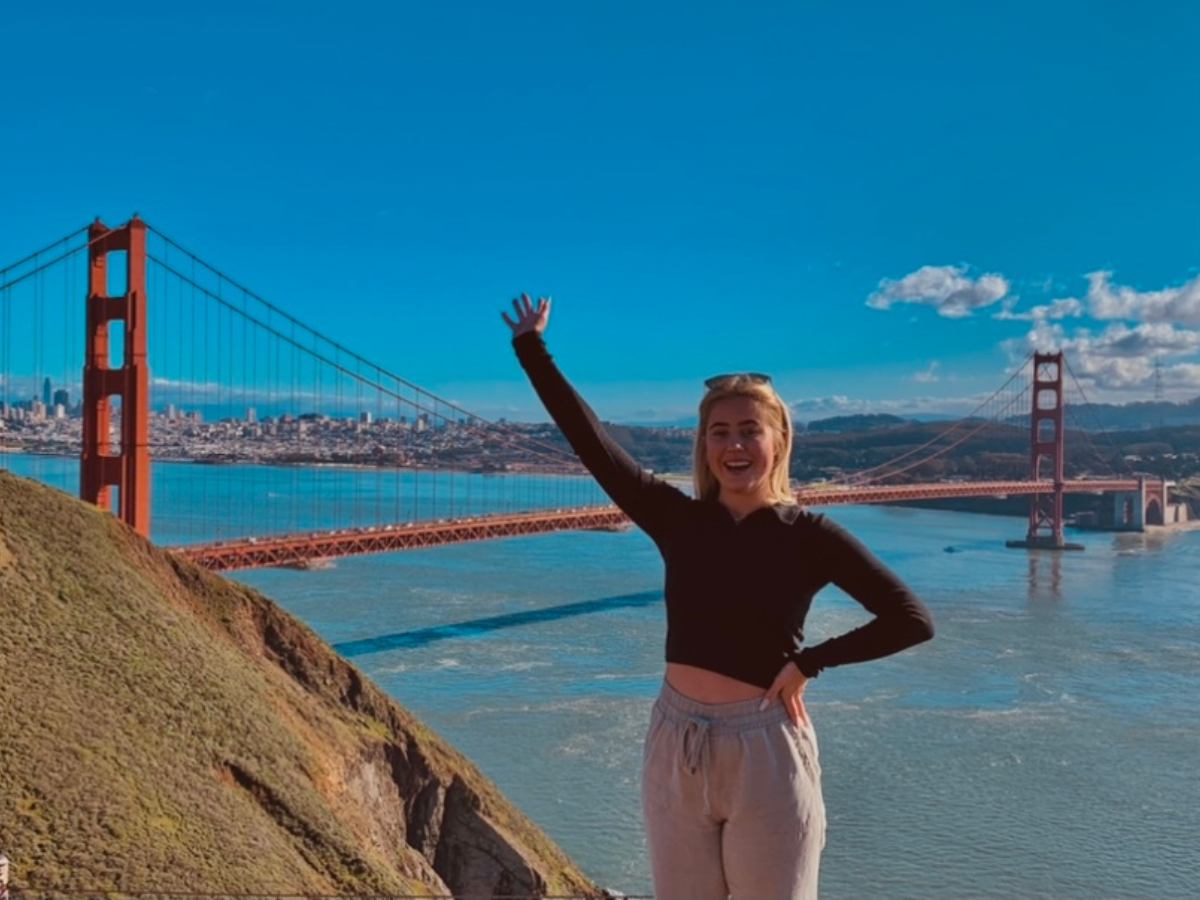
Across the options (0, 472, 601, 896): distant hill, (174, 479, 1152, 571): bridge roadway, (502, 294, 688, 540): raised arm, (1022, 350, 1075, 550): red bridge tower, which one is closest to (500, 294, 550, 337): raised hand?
(502, 294, 688, 540): raised arm

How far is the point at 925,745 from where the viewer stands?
1356 centimetres

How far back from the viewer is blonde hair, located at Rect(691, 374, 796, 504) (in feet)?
5.25

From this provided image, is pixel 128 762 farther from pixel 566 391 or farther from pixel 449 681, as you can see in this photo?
pixel 449 681

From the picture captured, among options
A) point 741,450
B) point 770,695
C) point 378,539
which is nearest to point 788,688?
point 770,695

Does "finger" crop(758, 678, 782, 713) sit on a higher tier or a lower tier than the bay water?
higher

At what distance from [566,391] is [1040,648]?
2039 cm

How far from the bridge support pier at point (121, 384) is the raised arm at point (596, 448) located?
630 inches

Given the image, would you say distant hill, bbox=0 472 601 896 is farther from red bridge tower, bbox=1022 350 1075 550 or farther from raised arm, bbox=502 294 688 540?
red bridge tower, bbox=1022 350 1075 550

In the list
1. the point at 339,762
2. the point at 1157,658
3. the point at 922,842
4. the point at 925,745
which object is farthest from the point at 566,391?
the point at 1157,658

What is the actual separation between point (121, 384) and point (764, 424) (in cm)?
1680

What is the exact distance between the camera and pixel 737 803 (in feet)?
4.99

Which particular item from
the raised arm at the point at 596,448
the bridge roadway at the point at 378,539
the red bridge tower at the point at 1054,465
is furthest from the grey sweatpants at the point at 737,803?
the red bridge tower at the point at 1054,465

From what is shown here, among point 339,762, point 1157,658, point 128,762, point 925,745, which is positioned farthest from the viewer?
point 1157,658

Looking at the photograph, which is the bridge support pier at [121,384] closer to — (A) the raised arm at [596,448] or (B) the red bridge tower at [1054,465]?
(A) the raised arm at [596,448]
